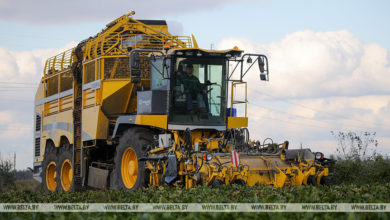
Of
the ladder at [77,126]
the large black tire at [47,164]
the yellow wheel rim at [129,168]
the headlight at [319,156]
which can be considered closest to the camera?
the headlight at [319,156]

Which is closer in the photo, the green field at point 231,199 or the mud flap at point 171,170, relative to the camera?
the green field at point 231,199

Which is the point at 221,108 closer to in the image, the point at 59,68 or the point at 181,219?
the point at 59,68

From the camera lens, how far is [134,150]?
14.3m

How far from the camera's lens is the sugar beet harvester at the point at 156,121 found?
42.0 feet

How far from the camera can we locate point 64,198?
35.4 feet

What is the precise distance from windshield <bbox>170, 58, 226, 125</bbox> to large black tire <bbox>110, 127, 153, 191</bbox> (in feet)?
2.67

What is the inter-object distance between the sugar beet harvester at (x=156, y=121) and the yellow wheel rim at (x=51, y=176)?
3.88 ft

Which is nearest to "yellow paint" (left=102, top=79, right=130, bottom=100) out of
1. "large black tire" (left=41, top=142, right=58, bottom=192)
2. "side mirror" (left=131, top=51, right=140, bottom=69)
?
"side mirror" (left=131, top=51, right=140, bottom=69)

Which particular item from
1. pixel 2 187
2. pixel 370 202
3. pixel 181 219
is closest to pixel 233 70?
pixel 370 202

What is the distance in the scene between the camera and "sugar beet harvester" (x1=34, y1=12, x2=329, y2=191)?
42.0 feet

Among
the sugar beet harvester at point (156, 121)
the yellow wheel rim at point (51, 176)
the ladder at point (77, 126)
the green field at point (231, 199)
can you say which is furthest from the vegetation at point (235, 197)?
the yellow wheel rim at point (51, 176)

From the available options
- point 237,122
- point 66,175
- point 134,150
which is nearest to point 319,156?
point 237,122

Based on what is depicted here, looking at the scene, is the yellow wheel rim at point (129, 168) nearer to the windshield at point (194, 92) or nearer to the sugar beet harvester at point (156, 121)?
the sugar beet harvester at point (156, 121)

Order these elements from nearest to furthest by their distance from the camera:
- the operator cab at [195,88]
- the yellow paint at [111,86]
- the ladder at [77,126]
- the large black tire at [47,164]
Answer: the operator cab at [195,88]
the yellow paint at [111,86]
the ladder at [77,126]
the large black tire at [47,164]
